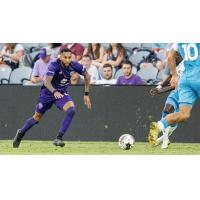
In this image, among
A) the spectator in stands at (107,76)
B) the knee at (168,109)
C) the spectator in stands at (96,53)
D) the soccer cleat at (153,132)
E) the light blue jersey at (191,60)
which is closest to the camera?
the soccer cleat at (153,132)

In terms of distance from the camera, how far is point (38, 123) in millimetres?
14727

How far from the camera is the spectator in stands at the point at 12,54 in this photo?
14.6m

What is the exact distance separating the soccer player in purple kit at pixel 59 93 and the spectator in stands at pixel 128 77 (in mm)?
846

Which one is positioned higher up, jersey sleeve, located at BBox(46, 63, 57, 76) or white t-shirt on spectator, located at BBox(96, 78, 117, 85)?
jersey sleeve, located at BBox(46, 63, 57, 76)

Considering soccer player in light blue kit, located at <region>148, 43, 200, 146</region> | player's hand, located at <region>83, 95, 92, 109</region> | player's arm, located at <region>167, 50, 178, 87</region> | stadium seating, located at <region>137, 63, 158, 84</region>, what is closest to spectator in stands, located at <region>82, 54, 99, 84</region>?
player's hand, located at <region>83, 95, 92, 109</region>

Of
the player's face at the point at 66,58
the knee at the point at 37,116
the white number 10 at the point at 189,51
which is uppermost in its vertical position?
the white number 10 at the point at 189,51

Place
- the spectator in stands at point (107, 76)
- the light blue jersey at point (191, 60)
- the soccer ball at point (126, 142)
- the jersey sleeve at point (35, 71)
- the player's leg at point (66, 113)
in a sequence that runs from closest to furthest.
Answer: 1. the light blue jersey at point (191, 60)
2. the soccer ball at point (126, 142)
3. the player's leg at point (66, 113)
4. the jersey sleeve at point (35, 71)
5. the spectator in stands at point (107, 76)

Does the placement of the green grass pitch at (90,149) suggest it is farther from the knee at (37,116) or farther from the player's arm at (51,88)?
the player's arm at (51,88)

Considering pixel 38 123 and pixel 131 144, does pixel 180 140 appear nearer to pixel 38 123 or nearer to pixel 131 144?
pixel 131 144

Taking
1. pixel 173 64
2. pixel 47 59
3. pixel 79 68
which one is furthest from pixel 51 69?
pixel 173 64

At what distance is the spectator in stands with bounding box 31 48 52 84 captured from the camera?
47.4ft

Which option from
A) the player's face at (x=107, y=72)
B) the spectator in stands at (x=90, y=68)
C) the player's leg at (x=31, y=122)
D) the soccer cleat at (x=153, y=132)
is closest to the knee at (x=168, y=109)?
the soccer cleat at (x=153, y=132)

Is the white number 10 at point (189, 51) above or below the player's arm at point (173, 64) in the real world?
above

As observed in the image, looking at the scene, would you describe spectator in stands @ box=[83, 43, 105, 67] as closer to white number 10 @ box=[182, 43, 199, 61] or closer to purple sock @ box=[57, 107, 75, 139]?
purple sock @ box=[57, 107, 75, 139]
